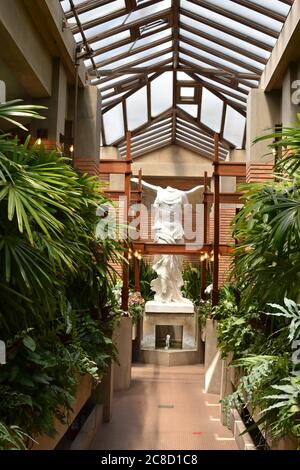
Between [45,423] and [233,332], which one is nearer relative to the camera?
[45,423]

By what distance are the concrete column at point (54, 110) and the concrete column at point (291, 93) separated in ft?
9.92

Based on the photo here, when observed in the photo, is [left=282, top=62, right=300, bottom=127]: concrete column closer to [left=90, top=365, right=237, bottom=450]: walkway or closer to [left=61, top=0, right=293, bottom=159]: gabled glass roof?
[left=61, top=0, right=293, bottom=159]: gabled glass roof

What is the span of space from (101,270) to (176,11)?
223 inches

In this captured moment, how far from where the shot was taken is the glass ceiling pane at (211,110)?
12273 millimetres

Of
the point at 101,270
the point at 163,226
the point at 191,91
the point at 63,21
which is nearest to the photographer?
the point at 101,270

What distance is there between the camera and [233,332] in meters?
5.42

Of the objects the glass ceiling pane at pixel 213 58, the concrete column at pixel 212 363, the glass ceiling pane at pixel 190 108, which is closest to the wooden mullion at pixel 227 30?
the glass ceiling pane at pixel 213 58

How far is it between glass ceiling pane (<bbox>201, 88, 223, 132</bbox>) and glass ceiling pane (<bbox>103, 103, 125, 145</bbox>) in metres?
2.09

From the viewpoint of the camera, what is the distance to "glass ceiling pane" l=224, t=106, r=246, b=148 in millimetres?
12258

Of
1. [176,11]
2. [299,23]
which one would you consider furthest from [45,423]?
[176,11]

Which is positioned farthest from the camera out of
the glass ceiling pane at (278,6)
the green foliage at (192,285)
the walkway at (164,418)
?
the green foliage at (192,285)

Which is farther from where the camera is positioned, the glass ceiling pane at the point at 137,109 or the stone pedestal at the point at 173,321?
the glass ceiling pane at the point at 137,109

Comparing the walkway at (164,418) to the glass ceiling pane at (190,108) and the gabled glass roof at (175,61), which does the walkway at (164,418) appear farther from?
the glass ceiling pane at (190,108)

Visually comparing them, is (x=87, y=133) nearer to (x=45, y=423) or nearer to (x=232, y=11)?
(x=232, y=11)
